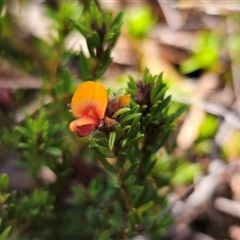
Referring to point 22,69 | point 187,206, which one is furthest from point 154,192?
point 22,69

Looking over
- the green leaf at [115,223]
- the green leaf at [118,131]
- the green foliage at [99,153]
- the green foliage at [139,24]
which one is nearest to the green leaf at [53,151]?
the green foliage at [99,153]

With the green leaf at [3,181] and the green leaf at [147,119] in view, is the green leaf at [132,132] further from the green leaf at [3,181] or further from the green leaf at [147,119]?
the green leaf at [3,181]

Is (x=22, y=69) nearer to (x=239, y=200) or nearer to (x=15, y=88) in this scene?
(x=15, y=88)

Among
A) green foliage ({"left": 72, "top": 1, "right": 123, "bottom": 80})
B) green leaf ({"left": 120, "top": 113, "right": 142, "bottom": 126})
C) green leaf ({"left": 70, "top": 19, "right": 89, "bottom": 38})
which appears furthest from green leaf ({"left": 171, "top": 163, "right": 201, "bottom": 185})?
green leaf ({"left": 120, "top": 113, "right": 142, "bottom": 126})

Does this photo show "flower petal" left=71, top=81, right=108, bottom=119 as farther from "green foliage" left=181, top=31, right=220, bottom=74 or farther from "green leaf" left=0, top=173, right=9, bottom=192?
"green foliage" left=181, top=31, right=220, bottom=74

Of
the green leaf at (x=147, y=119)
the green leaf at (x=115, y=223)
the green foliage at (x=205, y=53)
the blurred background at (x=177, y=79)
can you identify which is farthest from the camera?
the green foliage at (x=205, y=53)

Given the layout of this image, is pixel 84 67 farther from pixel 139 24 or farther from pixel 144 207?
pixel 139 24
